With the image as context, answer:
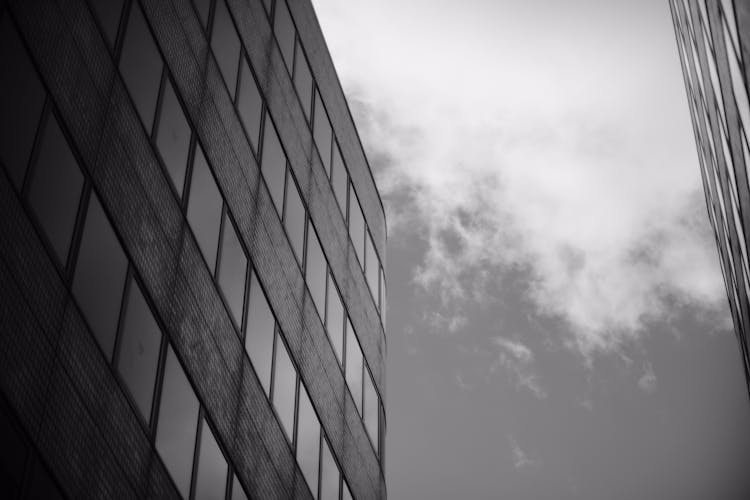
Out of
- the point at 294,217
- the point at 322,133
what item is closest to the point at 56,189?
the point at 294,217

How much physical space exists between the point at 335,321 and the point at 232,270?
7170 mm

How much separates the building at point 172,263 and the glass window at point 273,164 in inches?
3.3

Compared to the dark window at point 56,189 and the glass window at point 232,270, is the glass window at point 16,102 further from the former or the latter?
the glass window at point 232,270

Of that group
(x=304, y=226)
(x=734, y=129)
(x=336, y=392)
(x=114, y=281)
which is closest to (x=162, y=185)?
(x=114, y=281)

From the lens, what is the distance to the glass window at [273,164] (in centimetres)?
2045

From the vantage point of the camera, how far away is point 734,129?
18078mm

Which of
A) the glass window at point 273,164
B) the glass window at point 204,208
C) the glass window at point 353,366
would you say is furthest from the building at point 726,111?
the glass window at point 353,366

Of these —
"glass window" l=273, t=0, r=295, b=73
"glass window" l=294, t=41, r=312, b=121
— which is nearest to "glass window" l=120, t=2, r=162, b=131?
"glass window" l=273, t=0, r=295, b=73

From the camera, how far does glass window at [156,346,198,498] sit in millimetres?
13211

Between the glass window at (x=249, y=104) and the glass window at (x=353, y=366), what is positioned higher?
the glass window at (x=249, y=104)

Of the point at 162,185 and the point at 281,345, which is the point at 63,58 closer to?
the point at 162,185

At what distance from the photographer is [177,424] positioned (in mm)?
13750

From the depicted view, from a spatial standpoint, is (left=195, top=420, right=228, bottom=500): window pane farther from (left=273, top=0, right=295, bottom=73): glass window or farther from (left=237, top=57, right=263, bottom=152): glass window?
(left=273, top=0, right=295, bottom=73): glass window

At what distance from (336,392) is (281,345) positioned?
13.3 ft
